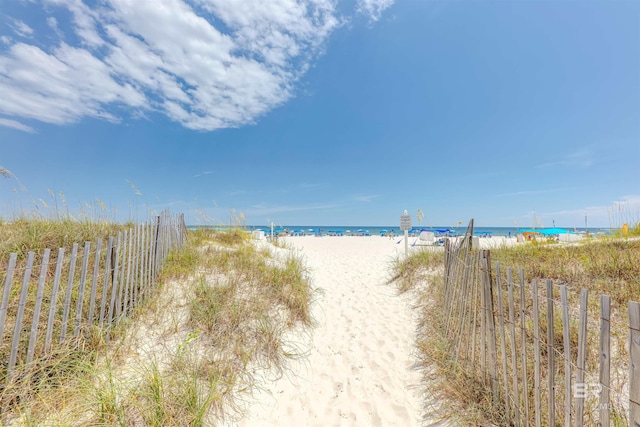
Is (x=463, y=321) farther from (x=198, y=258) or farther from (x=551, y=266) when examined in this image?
(x=198, y=258)

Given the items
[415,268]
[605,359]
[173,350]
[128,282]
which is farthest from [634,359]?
[415,268]

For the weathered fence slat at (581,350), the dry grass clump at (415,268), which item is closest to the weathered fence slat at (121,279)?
the weathered fence slat at (581,350)

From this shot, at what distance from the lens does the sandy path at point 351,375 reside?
3.15 meters

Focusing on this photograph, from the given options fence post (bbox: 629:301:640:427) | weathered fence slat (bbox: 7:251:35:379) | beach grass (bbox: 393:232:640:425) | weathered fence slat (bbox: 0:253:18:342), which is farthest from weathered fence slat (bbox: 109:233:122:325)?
fence post (bbox: 629:301:640:427)

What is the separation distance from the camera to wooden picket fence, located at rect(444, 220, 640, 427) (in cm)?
Answer: 163

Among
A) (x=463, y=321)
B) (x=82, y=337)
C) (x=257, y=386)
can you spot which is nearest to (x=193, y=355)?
(x=257, y=386)

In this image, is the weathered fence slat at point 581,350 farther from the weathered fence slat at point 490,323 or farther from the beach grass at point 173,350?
the beach grass at point 173,350

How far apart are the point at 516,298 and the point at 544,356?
1.89m

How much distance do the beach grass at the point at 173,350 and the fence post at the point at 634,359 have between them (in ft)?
9.99

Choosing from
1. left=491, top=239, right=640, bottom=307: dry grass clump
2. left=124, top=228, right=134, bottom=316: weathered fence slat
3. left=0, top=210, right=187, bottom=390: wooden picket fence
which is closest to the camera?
left=0, top=210, right=187, bottom=390: wooden picket fence

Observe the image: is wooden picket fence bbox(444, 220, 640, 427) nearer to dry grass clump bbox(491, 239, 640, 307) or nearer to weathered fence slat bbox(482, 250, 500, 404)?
weathered fence slat bbox(482, 250, 500, 404)

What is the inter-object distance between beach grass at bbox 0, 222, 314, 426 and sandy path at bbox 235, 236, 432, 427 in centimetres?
30

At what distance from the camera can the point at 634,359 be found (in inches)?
58.6

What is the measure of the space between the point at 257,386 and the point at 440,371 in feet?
7.58
